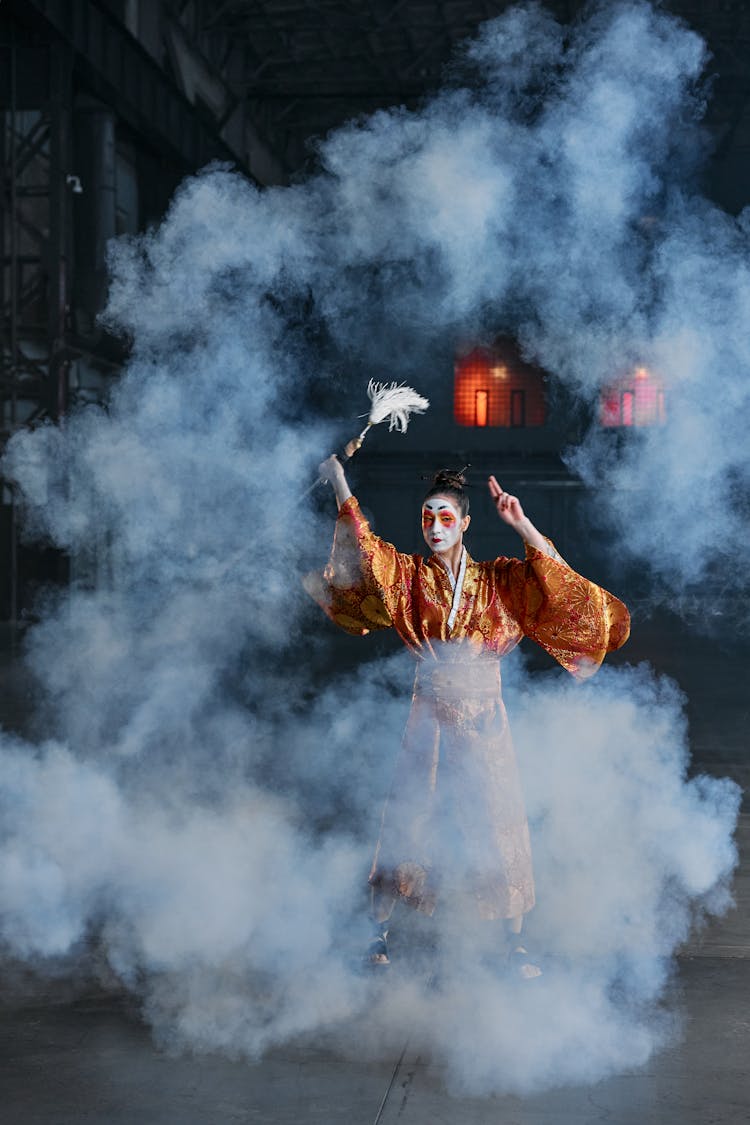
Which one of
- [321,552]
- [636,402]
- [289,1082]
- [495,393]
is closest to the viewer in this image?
[289,1082]

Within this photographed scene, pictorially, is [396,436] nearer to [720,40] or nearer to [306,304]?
[306,304]

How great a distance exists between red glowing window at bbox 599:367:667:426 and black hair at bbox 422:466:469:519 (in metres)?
14.4

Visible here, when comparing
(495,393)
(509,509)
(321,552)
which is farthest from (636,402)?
(509,509)

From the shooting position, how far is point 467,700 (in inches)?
138

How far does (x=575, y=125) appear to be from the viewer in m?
8.12

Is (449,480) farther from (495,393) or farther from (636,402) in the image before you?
(495,393)

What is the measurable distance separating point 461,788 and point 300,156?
1994 centimetres

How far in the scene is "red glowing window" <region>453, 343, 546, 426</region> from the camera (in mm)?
23859

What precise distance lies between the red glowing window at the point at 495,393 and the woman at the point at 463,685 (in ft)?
67.6

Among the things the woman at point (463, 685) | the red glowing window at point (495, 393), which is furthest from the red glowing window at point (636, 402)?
the woman at point (463, 685)

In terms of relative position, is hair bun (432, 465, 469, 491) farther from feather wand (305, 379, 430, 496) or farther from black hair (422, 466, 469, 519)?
feather wand (305, 379, 430, 496)

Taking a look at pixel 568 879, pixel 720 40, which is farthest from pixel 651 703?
pixel 720 40

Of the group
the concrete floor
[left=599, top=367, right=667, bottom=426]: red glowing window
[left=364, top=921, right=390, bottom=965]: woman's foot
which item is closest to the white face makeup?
[left=364, top=921, right=390, bottom=965]: woman's foot

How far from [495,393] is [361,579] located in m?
20.8
